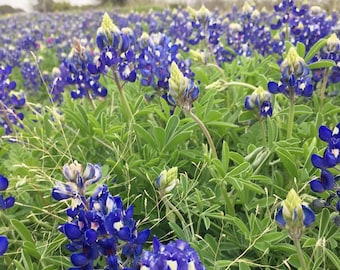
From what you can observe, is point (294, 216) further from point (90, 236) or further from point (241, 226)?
point (90, 236)

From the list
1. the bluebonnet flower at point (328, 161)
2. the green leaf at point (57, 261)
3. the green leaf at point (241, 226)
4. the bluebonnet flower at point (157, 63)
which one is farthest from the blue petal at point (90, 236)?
the bluebonnet flower at point (157, 63)

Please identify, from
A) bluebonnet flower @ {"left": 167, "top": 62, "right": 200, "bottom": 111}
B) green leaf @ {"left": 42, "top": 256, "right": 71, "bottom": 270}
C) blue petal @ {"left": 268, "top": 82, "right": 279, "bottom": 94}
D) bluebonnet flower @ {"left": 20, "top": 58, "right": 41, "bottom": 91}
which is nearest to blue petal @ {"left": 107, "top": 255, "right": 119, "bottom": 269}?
green leaf @ {"left": 42, "top": 256, "right": 71, "bottom": 270}

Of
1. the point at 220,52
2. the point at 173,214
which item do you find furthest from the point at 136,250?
the point at 220,52

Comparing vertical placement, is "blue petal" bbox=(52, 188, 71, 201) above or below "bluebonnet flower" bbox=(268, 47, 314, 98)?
below

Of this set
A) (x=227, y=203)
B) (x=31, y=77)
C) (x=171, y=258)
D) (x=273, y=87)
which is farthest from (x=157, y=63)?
(x=31, y=77)

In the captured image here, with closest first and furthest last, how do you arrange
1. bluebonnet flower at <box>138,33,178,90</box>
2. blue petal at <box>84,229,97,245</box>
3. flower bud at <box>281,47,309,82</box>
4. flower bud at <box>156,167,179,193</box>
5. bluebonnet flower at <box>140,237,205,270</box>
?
bluebonnet flower at <box>140,237,205,270</box>
blue petal at <box>84,229,97,245</box>
flower bud at <box>156,167,179,193</box>
flower bud at <box>281,47,309,82</box>
bluebonnet flower at <box>138,33,178,90</box>

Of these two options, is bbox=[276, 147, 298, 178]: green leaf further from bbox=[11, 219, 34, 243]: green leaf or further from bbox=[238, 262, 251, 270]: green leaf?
bbox=[11, 219, 34, 243]: green leaf

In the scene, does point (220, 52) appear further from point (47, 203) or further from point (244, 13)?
point (47, 203)
